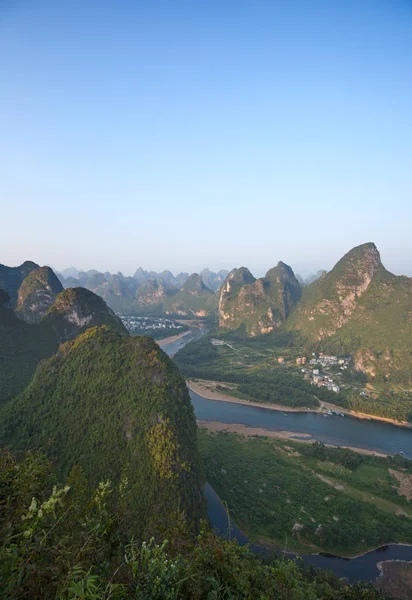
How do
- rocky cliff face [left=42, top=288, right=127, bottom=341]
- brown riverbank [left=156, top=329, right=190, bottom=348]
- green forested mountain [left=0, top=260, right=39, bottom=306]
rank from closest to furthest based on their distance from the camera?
1. rocky cliff face [left=42, top=288, right=127, bottom=341]
2. green forested mountain [left=0, top=260, right=39, bottom=306]
3. brown riverbank [left=156, top=329, right=190, bottom=348]

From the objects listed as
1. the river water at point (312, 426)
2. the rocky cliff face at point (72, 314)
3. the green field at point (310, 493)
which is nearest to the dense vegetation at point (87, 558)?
the green field at point (310, 493)

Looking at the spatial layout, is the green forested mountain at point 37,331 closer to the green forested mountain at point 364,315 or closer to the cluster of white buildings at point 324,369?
the cluster of white buildings at point 324,369

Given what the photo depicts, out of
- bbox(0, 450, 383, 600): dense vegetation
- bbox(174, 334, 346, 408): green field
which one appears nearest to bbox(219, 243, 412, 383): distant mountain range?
bbox(174, 334, 346, 408): green field

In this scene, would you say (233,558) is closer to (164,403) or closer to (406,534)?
(164,403)

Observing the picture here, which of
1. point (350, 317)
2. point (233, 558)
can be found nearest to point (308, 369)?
point (350, 317)

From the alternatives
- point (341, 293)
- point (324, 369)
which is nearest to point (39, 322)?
point (324, 369)

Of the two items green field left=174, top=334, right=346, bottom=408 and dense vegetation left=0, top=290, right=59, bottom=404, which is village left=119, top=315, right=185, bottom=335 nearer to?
green field left=174, top=334, right=346, bottom=408

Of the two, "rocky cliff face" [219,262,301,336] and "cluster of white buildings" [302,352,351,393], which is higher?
"rocky cliff face" [219,262,301,336]
